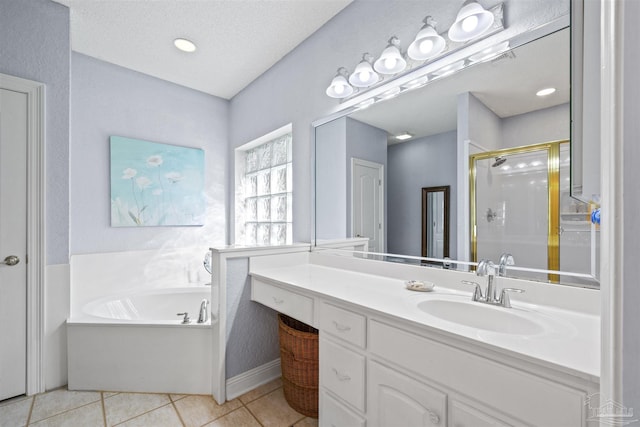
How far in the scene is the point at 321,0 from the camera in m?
1.88

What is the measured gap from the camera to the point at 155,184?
274 cm

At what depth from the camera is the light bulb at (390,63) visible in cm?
156

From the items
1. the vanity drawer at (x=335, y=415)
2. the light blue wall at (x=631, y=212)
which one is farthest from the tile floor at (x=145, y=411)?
the light blue wall at (x=631, y=212)

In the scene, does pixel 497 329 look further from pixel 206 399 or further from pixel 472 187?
pixel 206 399

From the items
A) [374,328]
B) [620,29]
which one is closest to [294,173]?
[374,328]

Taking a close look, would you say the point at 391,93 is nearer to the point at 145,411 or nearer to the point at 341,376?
the point at 341,376

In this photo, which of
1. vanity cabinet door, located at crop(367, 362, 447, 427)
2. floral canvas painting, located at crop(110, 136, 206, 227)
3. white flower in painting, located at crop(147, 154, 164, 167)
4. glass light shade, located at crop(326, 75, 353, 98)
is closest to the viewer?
vanity cabinet door, located at crop(367, 362, 447, 427)

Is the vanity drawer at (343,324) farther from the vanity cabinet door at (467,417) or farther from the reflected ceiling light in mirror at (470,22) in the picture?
the reflected ceiling light in mirror at (470,22)

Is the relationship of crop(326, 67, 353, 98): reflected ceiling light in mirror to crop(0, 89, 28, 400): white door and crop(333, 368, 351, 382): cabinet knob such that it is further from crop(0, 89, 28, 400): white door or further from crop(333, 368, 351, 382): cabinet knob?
crop(0, 89, 28, 400): white door

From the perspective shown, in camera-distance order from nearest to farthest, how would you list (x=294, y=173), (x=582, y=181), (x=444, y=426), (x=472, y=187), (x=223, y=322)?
(x=582, y=181) → (x=444, y=426) → (x=472, y=187) → (x=223, y=322) → (x=294, y=173)

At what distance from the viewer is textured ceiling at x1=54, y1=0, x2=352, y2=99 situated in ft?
6.31

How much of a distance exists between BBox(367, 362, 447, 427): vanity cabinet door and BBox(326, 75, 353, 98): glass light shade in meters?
1.54

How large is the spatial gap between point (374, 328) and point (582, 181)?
0.77m

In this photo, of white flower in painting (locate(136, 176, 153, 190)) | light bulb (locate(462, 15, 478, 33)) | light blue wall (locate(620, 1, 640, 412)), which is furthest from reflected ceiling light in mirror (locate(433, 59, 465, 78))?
white flower in painting (locate(136, 176, 153, 190))
